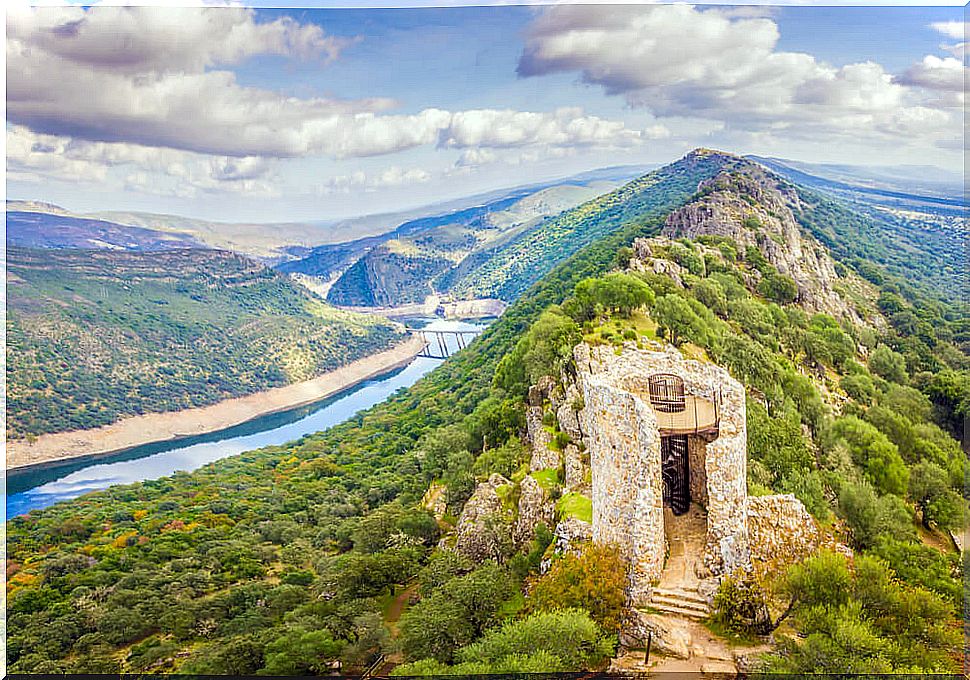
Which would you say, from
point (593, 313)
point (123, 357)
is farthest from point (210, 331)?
point (593, 313)

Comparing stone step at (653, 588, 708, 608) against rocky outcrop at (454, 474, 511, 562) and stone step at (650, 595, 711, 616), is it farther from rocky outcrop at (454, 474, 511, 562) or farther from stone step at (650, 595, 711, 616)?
rocky outcrop at (454, 474, 511, 562)

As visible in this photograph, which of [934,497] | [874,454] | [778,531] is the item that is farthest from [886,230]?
[778,531]

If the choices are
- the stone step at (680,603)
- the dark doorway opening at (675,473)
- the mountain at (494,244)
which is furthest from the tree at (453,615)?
the mountain at (494,244)

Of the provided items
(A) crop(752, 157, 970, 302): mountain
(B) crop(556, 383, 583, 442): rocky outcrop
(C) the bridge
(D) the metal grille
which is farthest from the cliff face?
(C) the bridge

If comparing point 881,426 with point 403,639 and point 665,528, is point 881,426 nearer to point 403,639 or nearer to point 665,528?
point 665,528

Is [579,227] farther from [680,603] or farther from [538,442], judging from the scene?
[680,603]

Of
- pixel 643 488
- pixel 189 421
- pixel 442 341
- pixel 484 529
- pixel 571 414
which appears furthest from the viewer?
pixel 442 341
